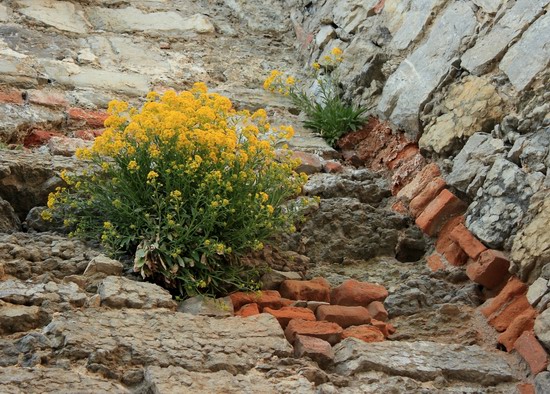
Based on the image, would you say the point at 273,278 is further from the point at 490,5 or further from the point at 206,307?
the point at 490,5

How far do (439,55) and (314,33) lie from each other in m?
1.46

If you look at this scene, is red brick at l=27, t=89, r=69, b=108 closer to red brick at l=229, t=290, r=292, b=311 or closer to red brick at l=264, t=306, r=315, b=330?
red brick at l=229, t=290, r=292, b=311

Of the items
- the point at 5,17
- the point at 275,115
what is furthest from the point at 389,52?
the point at 5,17

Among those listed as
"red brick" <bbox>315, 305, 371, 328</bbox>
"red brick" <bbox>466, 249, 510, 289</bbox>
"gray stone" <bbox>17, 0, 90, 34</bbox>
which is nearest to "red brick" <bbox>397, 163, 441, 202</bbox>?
"red brick" <bbox>466, 249, 510, 289</bbox>

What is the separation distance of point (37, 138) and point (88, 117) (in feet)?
1.15

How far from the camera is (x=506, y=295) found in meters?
3.31

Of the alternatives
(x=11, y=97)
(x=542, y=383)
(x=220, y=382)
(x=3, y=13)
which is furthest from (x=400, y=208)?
(x=3, y=13)

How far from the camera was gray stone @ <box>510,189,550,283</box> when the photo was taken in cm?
316

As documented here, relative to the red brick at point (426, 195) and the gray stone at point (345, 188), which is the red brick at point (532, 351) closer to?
the red brick at point (426, 195)

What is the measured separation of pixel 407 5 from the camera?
4898 mm

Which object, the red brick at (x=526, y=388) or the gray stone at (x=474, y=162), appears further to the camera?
the gray stone at (x=474, y=162)

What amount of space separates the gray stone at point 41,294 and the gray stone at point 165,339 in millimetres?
87

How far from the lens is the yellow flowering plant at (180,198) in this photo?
3.28 meters

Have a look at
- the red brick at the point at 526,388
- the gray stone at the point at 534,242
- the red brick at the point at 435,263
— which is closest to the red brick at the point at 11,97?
the red brick at the point at 435,263
